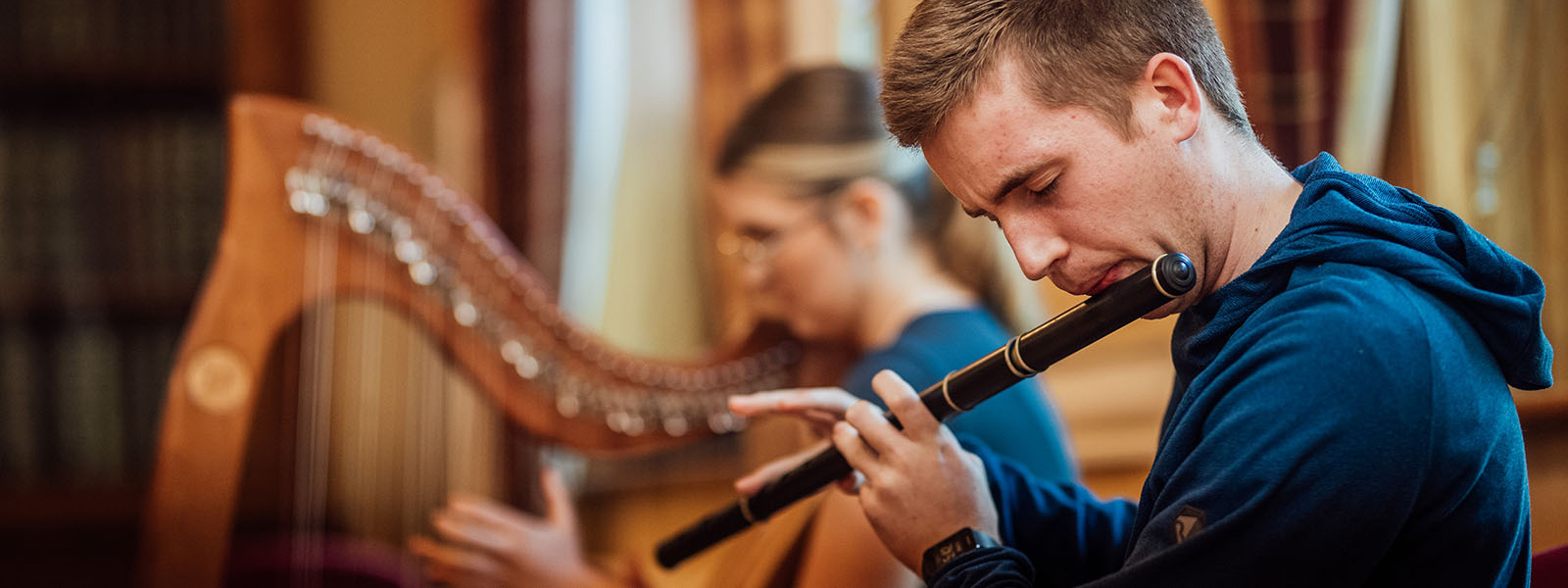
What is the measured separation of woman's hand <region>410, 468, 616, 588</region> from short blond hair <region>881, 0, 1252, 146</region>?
965 millimetres

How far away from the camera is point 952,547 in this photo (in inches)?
33.6

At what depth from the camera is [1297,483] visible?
0.62 m

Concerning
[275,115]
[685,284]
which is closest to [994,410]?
[275,115]

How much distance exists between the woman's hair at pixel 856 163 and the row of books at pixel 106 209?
61.5 inches

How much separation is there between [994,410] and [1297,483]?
2.41 ft

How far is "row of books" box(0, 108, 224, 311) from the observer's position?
2.64m

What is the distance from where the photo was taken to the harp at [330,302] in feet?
3.90

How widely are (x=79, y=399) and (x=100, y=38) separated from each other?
0.77 metres

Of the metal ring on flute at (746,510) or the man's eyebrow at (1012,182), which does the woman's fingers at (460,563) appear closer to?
the metal ring on flute at (746,510)

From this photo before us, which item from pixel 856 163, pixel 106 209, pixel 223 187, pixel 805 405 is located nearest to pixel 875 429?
pixel 805 405

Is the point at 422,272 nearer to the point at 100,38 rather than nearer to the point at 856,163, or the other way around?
the point at 856,163

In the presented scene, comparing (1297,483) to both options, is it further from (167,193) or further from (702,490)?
(167,193)

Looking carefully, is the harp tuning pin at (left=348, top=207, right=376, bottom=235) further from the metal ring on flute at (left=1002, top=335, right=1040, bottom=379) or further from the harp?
the metal ring on flute at (left=1002, top=335, right=1040, bottom=379)

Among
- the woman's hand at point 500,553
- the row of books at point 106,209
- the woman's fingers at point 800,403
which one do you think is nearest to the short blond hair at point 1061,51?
the woman's fingers at point 800,403
